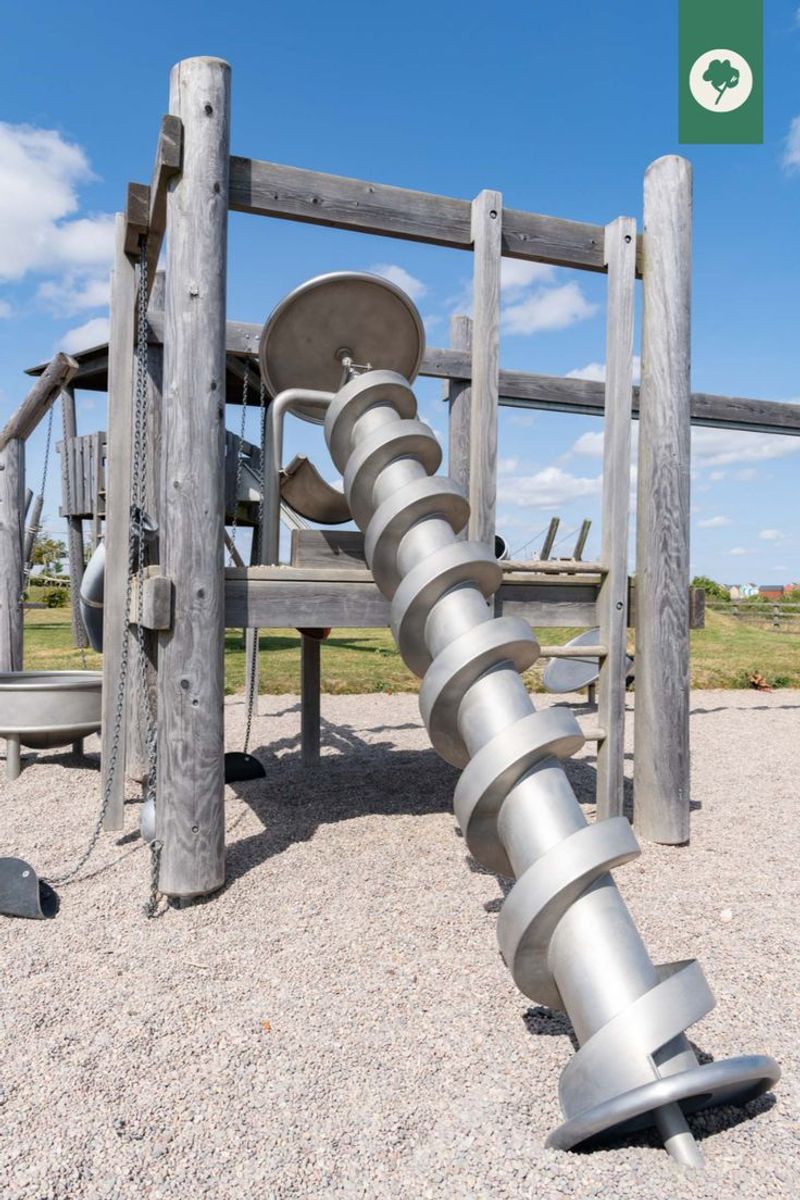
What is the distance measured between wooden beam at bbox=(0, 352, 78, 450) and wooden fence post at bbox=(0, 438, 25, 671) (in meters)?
0.07

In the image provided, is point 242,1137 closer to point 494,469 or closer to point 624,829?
point 624,829

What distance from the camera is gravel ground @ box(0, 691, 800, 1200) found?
5.49 feet

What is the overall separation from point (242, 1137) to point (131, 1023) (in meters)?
0.65

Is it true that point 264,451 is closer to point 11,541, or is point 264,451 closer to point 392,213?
point 392,213

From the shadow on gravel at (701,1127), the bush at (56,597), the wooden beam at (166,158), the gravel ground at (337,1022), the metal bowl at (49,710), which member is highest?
the wooden beam at (166,158)

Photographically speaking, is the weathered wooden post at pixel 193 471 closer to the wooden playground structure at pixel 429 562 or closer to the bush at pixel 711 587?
the wooden playground structure at pixel 429 562

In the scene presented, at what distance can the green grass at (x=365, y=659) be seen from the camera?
9555mm

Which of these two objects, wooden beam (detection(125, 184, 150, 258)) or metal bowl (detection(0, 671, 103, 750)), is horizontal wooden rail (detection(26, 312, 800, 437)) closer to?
wooden beam (detection(125, 184, 150, 258))

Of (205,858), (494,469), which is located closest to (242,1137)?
(205,858)

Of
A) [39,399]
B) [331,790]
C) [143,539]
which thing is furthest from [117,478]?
[331,790]

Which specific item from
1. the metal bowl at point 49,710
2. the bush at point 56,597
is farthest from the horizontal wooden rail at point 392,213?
the bush at point 56,597

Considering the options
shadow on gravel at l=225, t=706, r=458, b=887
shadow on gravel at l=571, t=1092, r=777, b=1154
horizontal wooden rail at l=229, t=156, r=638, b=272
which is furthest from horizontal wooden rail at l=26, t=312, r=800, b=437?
shadow on gravel at l=571, t=1092, r=777, b=1154

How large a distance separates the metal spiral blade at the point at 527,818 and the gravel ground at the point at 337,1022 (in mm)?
169

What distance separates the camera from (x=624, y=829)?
2045 millimetres
